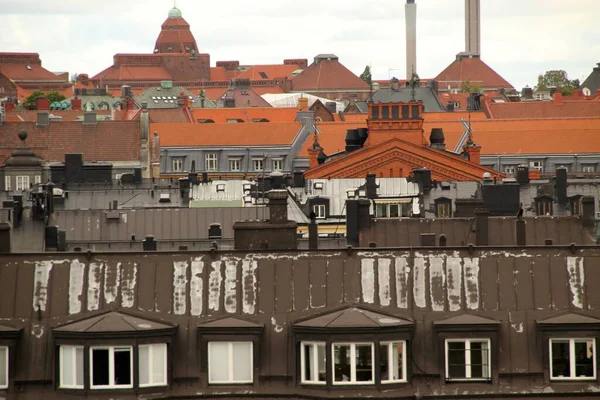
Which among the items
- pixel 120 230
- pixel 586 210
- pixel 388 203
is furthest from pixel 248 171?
pixel 586 210

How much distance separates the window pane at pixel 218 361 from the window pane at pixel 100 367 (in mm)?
1720

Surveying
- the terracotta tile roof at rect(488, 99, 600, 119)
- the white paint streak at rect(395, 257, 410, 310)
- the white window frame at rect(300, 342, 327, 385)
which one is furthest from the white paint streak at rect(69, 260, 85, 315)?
the terracotta tile roof at rect(488, 99, 600, 119)

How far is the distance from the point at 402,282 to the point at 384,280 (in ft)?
1.03

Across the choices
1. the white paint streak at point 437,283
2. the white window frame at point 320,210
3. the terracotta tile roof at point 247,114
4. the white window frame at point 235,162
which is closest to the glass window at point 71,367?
the white paint streak at point 437,283

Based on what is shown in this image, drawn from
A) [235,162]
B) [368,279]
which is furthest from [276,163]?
[368,279]

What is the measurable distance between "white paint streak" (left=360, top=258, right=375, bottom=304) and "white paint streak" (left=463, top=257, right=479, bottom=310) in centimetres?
159

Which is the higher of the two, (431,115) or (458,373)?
(431,115)

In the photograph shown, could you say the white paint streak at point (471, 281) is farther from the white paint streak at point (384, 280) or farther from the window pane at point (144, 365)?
the window pane at point (144, 365)

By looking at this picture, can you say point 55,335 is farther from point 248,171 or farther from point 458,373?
point 248,171

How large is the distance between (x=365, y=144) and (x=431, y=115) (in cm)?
3913

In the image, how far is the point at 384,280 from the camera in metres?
30.9

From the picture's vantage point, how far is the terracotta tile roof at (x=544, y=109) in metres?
168

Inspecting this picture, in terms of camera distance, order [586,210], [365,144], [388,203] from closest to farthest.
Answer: [586,210] < [388,203] < [365,144]

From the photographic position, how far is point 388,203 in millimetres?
67188
